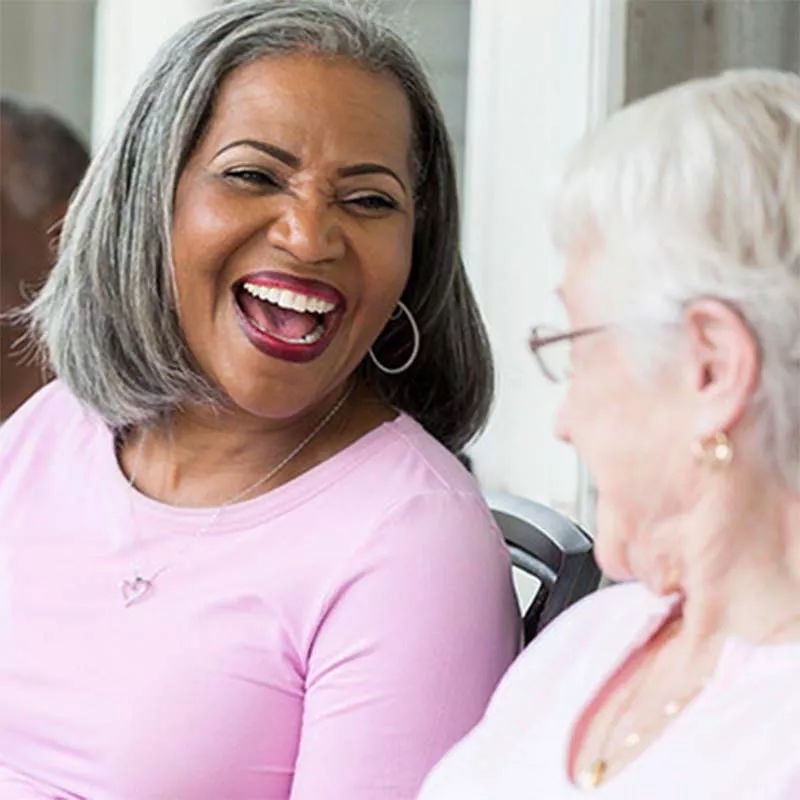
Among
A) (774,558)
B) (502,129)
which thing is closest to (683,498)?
(774,558)

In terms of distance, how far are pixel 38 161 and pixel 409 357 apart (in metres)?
1.45

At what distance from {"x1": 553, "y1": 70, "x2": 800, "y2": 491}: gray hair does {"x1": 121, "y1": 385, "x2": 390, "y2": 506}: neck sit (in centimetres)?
62

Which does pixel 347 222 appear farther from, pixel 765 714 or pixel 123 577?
pixel 765 714

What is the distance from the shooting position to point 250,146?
163 cm

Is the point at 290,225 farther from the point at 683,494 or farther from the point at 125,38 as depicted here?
the point at 125,38

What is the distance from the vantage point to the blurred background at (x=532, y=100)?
2.36m

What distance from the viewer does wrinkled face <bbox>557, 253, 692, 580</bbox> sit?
1142 millimetres

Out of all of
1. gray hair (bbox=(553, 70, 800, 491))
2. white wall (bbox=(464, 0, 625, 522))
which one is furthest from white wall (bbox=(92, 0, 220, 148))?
gray hair (bbox=(553, 70, 800, 491))

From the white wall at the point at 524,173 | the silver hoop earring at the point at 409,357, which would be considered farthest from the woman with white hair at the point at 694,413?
the white wall at the point at 524,173

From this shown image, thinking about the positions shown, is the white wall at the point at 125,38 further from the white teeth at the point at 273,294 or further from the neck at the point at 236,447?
the white teeth at the point at 273,294

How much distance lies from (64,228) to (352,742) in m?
0.71

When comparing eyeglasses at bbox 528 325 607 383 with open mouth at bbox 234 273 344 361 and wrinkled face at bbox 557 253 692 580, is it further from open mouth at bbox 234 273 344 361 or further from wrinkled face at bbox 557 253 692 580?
open mouth at bbox 234 273 344 361

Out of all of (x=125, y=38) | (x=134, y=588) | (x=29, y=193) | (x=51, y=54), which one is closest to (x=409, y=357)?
(x=134, y=588)

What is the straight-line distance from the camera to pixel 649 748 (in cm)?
114
